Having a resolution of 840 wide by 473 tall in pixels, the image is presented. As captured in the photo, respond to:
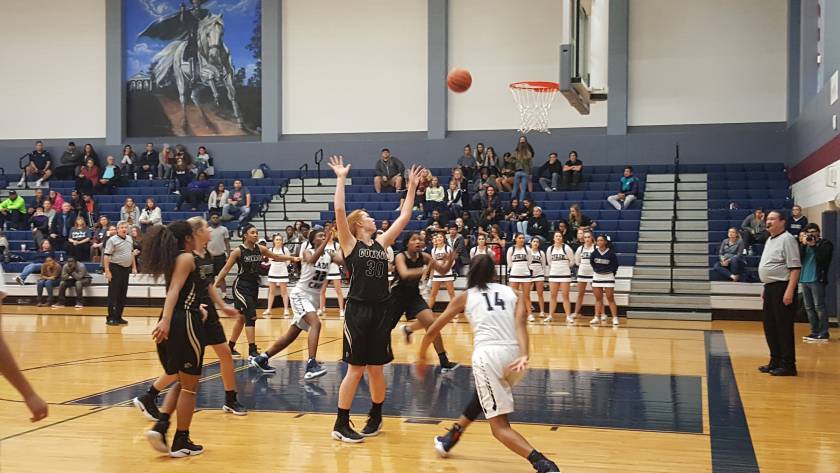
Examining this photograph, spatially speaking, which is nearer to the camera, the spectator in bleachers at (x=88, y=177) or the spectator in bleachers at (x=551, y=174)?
the spectator in bleachers at (x=551, y=174)

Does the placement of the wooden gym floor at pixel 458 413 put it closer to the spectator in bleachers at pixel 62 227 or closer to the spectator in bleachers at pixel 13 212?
the spectator in bleachers at pixel 62 227

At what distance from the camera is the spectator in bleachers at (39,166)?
24.1m

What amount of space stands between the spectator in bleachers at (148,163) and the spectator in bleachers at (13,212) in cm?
337

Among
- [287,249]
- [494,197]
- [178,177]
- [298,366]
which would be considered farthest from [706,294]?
[178,177]

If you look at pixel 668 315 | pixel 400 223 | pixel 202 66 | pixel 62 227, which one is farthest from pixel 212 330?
pixel 202 66

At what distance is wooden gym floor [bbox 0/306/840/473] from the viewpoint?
5625 mm

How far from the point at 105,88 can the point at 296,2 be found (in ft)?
22.0

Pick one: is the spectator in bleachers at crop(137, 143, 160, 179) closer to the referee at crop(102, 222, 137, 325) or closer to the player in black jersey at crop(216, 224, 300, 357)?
the referee at crop(102, 222, 137, 325)

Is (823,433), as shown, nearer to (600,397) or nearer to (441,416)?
(600,397)

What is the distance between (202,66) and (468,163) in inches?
372

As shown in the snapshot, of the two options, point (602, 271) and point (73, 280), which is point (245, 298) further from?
point (73, 280)

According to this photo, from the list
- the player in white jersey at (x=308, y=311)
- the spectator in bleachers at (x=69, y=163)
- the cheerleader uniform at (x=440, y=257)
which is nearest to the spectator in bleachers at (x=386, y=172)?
the cheerleader uniform at (x=440, y=257)

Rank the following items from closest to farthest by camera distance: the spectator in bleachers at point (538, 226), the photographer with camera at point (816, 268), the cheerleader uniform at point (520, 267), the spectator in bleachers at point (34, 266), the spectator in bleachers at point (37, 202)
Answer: the photographer with camera at point (816, 268) < the cheerleader uniform at point (520, 267) < the spectator in bleachers at point (538, 226) < the spectator in bleachers at point (34, 266) < the spectator in bleachers at point (37, 202)

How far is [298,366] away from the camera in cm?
972
